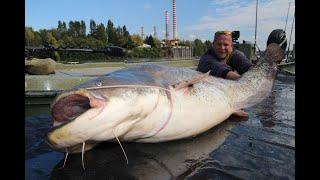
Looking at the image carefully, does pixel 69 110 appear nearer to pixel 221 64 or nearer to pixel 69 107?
pixel 69 107

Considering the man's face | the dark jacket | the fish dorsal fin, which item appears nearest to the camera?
the fish dorsal fin

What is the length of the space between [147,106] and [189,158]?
548 millimetres

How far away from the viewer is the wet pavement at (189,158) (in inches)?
99.7

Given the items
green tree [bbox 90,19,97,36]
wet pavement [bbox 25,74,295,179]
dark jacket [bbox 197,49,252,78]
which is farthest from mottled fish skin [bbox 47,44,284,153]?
green tree [bbox 90,19,97,36]

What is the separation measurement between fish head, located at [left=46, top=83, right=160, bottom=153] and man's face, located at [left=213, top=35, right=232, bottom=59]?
258 cm

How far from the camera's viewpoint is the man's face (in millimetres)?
4902

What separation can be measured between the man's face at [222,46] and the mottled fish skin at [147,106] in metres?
0.91

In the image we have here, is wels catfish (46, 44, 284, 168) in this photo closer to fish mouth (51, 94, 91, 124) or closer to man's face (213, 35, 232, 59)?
fish mouth (51, 94, 91, 124)

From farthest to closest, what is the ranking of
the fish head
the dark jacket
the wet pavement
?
the dark jacket, the wet pavement, the fish head

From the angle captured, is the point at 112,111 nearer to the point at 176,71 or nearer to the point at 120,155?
the point at 120,155

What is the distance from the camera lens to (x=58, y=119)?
243 centimetres
